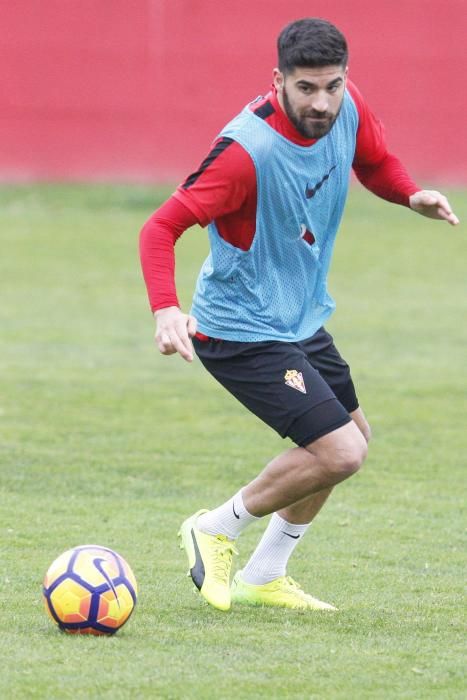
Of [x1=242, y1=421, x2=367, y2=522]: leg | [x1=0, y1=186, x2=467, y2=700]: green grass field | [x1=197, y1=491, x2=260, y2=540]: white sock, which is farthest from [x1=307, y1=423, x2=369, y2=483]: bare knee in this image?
[x1=0, y1=186, x2=467, y2=700]: green grass field

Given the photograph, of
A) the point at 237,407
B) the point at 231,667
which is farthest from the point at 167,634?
the point at 237,407

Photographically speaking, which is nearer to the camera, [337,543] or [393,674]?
[393,674]

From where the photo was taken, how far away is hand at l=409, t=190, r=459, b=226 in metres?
6.03

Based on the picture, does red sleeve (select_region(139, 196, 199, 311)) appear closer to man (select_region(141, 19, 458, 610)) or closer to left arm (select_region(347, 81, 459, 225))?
man (select_region(141, 19, 458, 610))

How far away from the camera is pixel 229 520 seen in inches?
243

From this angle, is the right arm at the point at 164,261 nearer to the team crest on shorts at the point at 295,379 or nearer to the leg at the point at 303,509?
the team crest on shorts at the point at 295,379

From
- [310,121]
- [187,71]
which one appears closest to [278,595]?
[310,121]

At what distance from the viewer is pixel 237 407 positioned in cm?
1143

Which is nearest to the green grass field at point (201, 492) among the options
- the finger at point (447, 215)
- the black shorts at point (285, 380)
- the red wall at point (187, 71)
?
→ the black shorts at point (285, 380)

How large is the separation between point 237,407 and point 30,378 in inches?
79.8

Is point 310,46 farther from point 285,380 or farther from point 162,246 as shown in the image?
point 285,380

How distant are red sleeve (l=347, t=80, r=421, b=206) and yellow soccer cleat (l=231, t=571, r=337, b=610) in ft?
5.73

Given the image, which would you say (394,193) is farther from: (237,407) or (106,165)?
(106,165)

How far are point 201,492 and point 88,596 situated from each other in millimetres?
3146
